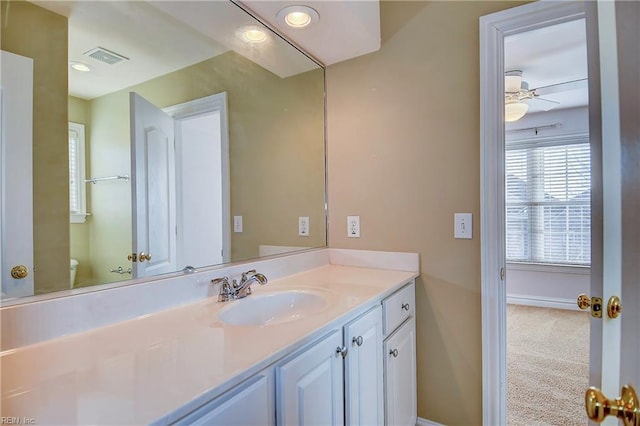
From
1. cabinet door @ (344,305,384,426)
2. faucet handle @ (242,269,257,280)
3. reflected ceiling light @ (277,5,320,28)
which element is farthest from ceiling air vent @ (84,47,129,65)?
cabinet door @ (344,305,384,426)

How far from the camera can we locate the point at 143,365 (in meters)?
0.73

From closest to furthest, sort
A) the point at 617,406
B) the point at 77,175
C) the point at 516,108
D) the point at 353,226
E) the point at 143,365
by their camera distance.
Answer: the point at 617,406
the point at 143,365
the point at 77,175
the point at 353,226
the point at 516,108

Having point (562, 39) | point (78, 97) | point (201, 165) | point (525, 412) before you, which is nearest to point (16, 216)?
point (78, 97)

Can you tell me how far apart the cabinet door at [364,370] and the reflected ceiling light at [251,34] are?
144 centimetres

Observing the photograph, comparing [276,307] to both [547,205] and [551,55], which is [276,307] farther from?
[547,205]

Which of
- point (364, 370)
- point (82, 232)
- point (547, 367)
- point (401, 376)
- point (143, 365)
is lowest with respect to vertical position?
point (547, 367)

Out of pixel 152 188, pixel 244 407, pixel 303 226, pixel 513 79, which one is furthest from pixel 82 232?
pixel 513 79

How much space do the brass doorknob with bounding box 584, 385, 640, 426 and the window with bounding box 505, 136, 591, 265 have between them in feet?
13.9

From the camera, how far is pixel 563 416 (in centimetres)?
192

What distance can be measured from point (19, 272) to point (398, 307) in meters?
1.36

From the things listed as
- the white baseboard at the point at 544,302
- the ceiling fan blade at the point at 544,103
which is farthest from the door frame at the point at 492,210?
the white baseboard at the point at 544,302

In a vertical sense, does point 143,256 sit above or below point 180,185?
below

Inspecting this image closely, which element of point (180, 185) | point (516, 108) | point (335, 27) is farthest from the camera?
point (516, 108)

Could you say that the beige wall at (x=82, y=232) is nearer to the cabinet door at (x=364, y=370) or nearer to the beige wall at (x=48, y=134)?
the beige wall at (x=48, y=134)
